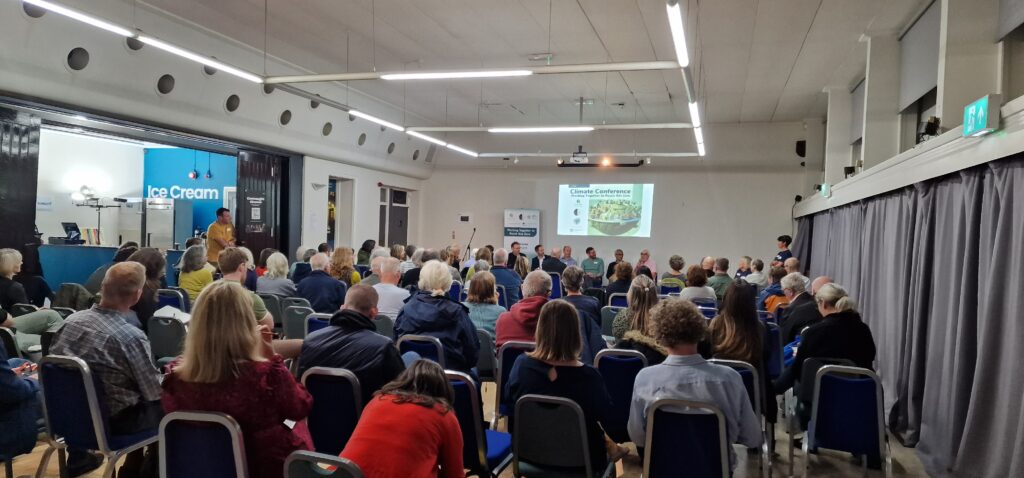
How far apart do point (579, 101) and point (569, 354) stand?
930 cm

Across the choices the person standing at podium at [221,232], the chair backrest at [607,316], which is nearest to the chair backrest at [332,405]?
the chair backrest at [607,316]

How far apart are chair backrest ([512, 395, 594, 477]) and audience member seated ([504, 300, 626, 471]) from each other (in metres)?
0.06

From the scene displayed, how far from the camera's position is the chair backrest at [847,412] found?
3.16m

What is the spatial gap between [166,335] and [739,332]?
3.70m

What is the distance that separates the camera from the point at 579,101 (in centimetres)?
1134

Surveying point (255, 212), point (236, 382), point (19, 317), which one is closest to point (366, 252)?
point (255, 212)

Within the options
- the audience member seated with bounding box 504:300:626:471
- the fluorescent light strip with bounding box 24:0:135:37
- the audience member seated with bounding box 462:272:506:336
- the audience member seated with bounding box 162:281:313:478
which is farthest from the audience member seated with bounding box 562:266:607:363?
the fluorescent light strip with bounding box 24:0:135:37

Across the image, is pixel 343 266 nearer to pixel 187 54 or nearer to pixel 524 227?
pixel 187 54

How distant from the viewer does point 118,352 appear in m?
2.72

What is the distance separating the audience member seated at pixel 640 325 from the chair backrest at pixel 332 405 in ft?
5.34

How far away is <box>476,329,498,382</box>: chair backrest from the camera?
438cm

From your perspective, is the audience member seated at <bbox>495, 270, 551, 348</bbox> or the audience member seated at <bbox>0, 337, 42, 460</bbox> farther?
the audience member seated at <bbox>495, 270, 551, 348</bbox>

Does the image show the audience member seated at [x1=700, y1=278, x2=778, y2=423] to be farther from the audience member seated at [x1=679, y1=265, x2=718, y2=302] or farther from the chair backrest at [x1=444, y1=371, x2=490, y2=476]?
the audience member seated at [x1=679, y1=265, x2=718, y2=302]

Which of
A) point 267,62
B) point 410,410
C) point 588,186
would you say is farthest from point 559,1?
point 588,186
